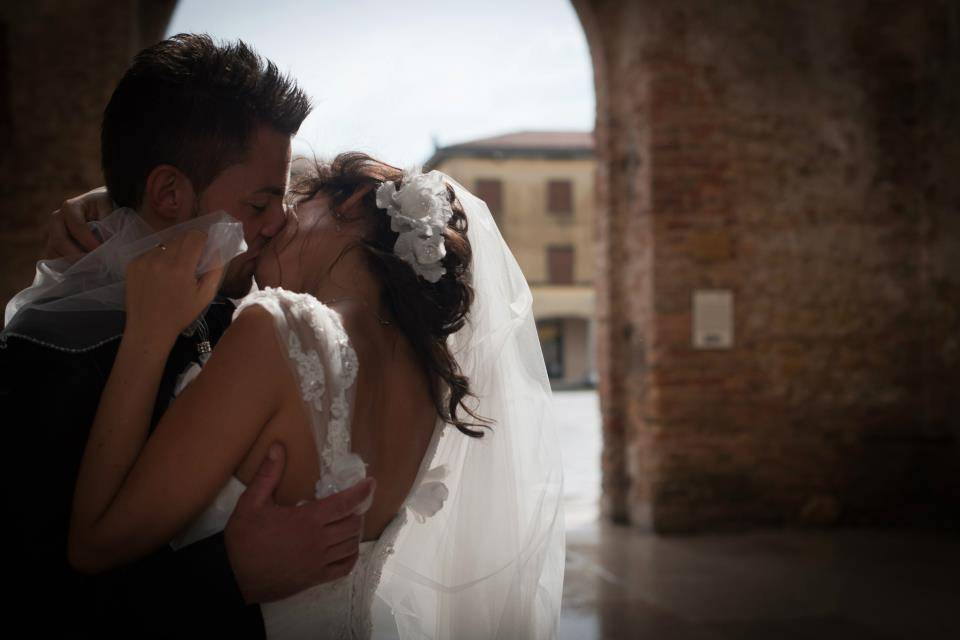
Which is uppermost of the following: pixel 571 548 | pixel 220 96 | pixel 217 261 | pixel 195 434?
pixel 220 96

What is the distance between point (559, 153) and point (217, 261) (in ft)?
97.7

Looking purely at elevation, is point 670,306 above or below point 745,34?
below

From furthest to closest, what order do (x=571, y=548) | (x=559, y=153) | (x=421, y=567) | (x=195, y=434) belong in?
(x=559, y=153), (x=571, y=548), (x=421, y=567), (x=195, y=434)

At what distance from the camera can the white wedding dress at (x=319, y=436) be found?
5.00ft

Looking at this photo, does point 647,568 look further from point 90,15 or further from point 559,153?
point 559,153

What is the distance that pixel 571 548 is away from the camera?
5.74 meters

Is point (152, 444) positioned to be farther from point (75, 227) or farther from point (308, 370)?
point (75, 227)

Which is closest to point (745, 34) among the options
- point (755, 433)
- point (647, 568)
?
point (755, 433)

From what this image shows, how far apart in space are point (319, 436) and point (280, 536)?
180 millimetres

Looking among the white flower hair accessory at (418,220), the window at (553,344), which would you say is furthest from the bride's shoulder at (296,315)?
the window at (553,344)

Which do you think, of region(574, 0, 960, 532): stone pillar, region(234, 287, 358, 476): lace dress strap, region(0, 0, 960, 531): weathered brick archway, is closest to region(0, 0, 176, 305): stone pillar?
region(0, 0, 960, 531): weathered brick archway

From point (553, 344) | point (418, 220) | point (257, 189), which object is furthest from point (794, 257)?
point (553, 344)

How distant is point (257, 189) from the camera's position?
169 cm

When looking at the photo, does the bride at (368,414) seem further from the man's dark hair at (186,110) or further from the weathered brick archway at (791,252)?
the weathered brick archway at (791,252)
